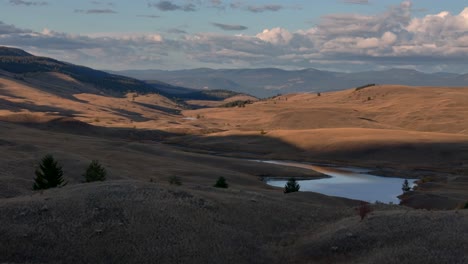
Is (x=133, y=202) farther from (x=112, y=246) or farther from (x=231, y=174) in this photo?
(x=231, y=174)

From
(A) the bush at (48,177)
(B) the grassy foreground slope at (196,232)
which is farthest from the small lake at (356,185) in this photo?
(B) the grassy foreground slope at (196,232)

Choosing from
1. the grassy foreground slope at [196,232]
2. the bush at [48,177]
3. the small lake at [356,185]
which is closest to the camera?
the grassy foreground slope at [196,232]

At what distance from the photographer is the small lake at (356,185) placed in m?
76.1

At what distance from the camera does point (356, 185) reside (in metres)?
85.6

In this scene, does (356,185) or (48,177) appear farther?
(356,185)

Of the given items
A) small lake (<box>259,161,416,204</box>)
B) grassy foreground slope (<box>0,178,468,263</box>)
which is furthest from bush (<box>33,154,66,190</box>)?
small lake (<box>259,161,416,204</box>)

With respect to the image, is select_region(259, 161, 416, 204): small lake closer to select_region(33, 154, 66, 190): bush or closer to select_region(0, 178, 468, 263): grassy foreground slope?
select_region(33, 154, 66, 190): bush

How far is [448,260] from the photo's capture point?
23.9m

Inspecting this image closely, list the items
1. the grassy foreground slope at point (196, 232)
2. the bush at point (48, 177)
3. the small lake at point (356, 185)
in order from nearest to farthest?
the grassy foreground slope at point (196, 232) → the bush at point (48, 177) → the small lake at point (356, 185)

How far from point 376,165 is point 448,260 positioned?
85.9 m

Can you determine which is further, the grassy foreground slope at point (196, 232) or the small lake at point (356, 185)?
the small lake at point (356, 185)

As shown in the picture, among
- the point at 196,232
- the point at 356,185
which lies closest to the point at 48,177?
the point at 196,232

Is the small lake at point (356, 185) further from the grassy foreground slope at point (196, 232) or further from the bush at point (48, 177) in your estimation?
A: the grassy foreground slope at point (196, 232)

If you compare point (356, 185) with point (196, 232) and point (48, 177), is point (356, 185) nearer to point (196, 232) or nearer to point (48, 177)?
point (48, 177)
